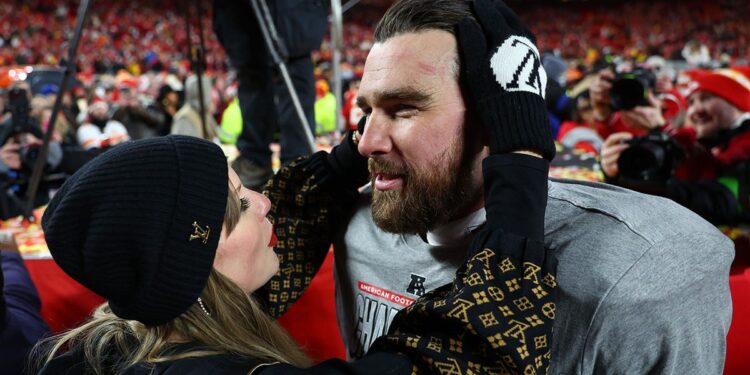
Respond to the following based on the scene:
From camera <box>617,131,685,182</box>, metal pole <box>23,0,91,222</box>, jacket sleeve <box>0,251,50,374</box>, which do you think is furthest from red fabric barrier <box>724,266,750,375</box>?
metal pole <box>23,0,91,222</box>

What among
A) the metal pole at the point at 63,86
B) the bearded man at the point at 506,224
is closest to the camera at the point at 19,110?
the metal pole at the point at 63,86

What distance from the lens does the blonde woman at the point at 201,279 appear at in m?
0.96

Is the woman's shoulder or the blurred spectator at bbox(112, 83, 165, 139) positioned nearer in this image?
the woman's shoulder

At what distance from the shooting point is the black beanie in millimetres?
1029

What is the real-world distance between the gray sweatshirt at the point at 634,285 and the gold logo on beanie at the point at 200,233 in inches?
21.4

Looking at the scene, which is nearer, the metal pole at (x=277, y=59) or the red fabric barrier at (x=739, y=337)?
the red fabric barrier at (x=739, y=337)

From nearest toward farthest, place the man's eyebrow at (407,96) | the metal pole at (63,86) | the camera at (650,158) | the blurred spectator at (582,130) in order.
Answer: the man's eyebrow at (407,96) < the camera at (650,158) < the metal pole at (63,86) < the blurred spectator at (582,130)

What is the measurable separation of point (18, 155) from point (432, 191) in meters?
2.99

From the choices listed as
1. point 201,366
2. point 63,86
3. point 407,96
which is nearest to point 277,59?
point 63,86

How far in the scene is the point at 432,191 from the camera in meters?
1.21

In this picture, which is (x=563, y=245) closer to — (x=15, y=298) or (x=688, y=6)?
(x=15, y=298)

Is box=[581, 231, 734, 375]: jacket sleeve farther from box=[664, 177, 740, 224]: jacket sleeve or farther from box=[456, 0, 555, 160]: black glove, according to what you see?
box=[664, 177, 740, 224]: jacket sleeve

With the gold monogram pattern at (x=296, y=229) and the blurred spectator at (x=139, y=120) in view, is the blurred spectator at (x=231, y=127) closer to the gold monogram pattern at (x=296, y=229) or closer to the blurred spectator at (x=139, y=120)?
the blurred spectator at (x=139, y=120)

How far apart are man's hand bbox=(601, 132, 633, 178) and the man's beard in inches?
56.6
